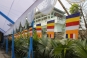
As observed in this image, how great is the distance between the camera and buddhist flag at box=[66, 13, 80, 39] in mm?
4816

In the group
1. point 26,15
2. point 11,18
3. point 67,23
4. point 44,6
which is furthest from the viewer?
point 11,18

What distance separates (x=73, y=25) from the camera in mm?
4949

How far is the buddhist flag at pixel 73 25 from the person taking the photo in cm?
482

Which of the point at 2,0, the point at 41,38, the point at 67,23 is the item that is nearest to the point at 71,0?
the point at 67,23

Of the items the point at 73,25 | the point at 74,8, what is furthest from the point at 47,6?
the point at 74,8

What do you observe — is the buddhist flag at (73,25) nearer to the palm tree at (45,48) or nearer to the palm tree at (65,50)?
the palm tree at (65,50)

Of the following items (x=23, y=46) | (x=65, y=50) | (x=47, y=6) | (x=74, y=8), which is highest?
(x=74, y=8)

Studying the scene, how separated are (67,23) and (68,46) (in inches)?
31.4

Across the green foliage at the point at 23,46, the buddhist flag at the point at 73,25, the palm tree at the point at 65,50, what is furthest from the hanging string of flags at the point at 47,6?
the green foliage at the point at 23,46

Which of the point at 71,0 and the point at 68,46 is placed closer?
the point at 71,0

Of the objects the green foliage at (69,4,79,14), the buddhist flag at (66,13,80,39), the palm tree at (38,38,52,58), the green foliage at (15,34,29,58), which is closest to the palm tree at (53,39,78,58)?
the buddhist flag at (66,13,80,39)

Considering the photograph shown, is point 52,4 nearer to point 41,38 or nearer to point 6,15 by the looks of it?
point 41,38

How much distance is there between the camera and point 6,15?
10.5 metres

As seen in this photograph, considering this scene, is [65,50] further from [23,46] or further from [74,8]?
[74,8]
